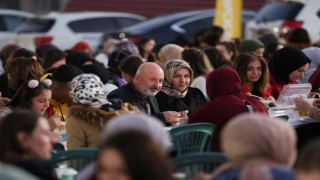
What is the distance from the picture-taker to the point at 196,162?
6.86 m

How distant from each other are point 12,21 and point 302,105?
20.0 metres

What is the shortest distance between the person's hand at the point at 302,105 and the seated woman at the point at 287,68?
1.90 metres

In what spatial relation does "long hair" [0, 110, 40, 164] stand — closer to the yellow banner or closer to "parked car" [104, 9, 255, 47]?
the yellow banner

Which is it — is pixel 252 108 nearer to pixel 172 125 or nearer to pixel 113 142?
pixel 172 125

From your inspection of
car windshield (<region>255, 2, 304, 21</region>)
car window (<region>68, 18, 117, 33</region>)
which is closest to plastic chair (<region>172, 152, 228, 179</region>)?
car windshield (<region>255, 2, 304, 21</region>)

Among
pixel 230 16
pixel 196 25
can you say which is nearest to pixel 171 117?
Answer: pixel 230 16

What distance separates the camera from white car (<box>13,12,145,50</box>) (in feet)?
84.4

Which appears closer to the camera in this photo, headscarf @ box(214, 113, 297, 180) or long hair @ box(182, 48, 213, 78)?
headscarf @ box(214, 113, 297, 180)

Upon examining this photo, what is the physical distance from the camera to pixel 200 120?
945 centimetres

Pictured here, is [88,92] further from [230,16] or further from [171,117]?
[230,16]

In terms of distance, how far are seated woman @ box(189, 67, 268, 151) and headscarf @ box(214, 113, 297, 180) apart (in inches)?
136

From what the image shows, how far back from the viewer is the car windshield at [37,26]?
2656 cm

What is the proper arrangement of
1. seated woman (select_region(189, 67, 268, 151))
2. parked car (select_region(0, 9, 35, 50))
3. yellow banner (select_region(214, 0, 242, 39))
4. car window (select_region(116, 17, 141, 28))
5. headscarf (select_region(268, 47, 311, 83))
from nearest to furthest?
seated woman (select_region(189, 67, 268, 151)), headscarf (select_region(268, 47, 311, 83)), yellow banner (select_region(214, 0, 242, 39)), car window (select_region(116, 17, 141, 28)), parked car (select_region(0, 9, 35, 50))

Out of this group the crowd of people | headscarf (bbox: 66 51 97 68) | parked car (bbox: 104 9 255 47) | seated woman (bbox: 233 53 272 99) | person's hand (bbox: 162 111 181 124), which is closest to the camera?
the crowd of people
